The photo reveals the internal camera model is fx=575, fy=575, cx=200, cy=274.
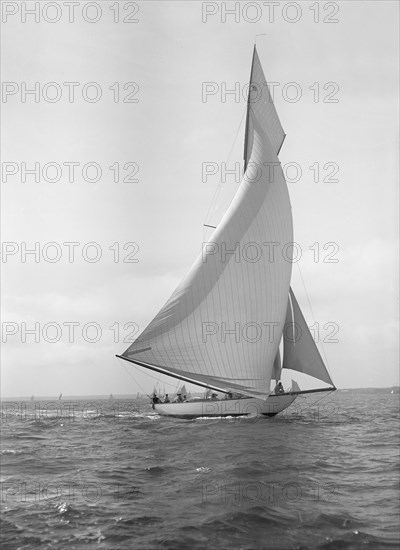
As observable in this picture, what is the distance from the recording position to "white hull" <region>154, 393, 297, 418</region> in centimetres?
4081

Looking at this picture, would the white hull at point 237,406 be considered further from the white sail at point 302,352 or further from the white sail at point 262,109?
the white sail at point 262,109

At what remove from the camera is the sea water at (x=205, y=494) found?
1121 centimetres

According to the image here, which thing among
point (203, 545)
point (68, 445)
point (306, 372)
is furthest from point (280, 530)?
point (306, 372)

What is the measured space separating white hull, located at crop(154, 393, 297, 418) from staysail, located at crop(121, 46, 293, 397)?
223 inches

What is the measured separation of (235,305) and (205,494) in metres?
20.0

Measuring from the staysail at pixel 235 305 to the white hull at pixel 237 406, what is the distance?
5.66 meters

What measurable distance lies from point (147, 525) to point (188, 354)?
21.4 m

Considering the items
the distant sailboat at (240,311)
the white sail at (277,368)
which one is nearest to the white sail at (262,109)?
the distant sailboat at (240,311)

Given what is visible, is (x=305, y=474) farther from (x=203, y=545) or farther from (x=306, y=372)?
(x=306, y=372)

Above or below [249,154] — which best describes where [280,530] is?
below

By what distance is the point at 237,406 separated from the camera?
41.1 m

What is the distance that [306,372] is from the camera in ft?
131

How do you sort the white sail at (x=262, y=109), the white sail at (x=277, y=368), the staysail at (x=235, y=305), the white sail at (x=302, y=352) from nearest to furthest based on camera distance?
the staysail at (x=235, y=305) < the white sail at (x=302, y=352) < the white sail at (x=277, y=368) < the white sail at (x=262, y=109)

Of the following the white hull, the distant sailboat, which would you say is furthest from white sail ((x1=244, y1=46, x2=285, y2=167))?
the white hull
